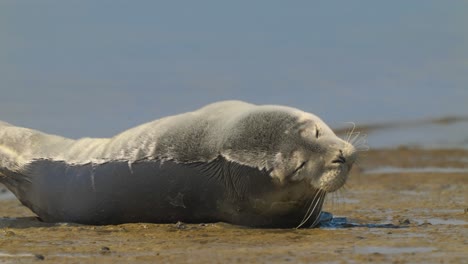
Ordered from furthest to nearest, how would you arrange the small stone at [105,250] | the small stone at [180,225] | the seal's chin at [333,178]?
the small stone at [180,225] < the seal's chin at [333,178] < the small stone at [105,250]

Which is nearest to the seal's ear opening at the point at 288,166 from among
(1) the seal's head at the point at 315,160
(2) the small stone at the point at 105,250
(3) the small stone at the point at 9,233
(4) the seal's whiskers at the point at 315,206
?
(1) the seal's head at the point at 315,160

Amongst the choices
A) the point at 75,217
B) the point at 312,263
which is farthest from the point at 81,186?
the point at 312,263

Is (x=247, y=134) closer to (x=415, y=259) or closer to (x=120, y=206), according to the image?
(x=120, y=206)

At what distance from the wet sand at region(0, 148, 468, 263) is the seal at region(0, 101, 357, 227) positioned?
0.54 ft

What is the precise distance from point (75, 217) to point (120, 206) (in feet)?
1.69

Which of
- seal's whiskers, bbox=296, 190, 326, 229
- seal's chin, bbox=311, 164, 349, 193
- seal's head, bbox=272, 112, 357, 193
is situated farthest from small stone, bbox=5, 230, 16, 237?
seal's chin, bbox=311, 164, 349, 193

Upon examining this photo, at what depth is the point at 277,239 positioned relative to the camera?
8.80 metres

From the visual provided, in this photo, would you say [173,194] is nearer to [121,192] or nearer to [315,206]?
[121,192]

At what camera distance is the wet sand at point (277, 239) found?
310 inches

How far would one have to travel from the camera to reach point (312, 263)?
7.55 metres

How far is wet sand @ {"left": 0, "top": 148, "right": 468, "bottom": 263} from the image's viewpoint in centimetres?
A: 786

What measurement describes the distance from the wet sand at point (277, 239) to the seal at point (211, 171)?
0.16 metres

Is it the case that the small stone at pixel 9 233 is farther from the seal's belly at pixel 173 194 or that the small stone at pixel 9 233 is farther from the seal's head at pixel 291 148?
the seal's head at pixel 291 148

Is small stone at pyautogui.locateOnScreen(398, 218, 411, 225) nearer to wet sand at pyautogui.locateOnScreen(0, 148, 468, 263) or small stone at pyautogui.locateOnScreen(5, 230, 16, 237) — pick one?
wet sand at pyautogui.locateOnScreen(0, 148, 468, 263)
